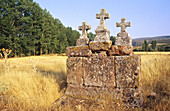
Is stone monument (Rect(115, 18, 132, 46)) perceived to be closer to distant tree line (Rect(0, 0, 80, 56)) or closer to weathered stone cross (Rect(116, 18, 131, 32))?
weathered stone cross (Rect(116, 18, 131, 32))

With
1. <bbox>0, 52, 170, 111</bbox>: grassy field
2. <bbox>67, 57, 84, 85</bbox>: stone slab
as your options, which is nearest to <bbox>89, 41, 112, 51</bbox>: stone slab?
<bbox>67, 57, 84, 85</bbox>: stone slab

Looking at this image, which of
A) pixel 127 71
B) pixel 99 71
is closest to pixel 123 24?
pixel 127 71

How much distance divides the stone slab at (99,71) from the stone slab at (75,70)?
0.13 m

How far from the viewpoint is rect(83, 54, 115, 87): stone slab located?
131 inches

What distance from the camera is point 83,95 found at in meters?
3.55

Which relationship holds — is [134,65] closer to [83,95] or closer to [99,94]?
[99,94]

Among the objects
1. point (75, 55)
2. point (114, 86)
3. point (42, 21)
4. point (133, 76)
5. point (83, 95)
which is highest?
point (42, 21)

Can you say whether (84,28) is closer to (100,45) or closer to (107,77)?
(100,45)

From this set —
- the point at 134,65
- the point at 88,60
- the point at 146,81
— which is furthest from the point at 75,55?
the point at 146,81

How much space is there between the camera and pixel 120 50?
3312mm

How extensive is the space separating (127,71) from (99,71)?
0.74 m

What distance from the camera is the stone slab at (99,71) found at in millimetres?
3332

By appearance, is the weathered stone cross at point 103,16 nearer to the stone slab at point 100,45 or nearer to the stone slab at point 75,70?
the stone slab at point 100,45

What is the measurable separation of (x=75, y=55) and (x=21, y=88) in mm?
2148
